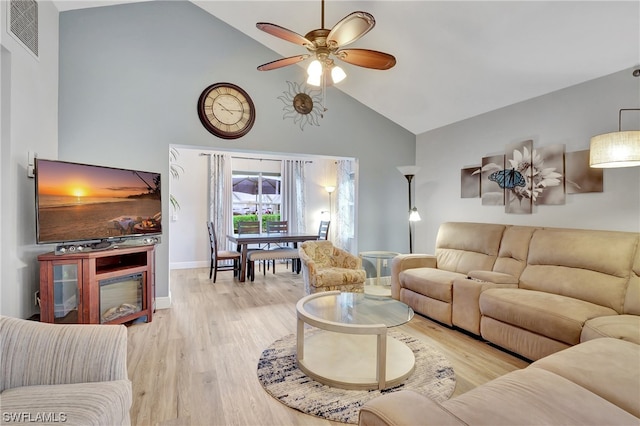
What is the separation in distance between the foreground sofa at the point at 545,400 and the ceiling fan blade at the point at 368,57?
2.31 meters

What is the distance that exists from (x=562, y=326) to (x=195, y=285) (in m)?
4.70

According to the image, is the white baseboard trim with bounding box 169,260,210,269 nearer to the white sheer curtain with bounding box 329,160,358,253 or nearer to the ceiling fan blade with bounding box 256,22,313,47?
the white sheer curtain with bounding box 329,160,358,253

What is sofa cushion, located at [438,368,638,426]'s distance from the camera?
115 cm

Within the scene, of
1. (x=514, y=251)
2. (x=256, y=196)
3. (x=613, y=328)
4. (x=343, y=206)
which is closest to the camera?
(x=613, y=328)

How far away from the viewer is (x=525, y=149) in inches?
140

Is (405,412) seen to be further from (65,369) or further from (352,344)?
(352,344)

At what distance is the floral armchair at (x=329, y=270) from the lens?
370 cm

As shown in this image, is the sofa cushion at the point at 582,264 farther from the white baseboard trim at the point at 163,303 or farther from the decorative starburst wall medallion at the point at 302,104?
the white baseboard trim at the point at 163,303

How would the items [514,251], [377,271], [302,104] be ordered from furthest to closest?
1. [377,271]
2. [302,104]
3. [514,251]

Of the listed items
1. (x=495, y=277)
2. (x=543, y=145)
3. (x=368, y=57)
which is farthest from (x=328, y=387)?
(x=543, y=145)

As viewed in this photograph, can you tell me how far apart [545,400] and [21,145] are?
152 inches

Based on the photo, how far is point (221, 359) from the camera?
2537 millimetres

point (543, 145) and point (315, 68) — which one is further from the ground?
point (315, 68)

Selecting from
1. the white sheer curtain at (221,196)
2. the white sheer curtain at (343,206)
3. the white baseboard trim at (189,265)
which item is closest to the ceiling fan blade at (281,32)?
the white sheer curtain at (343,206)
